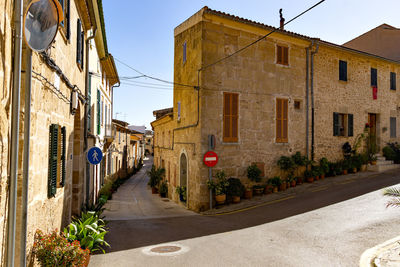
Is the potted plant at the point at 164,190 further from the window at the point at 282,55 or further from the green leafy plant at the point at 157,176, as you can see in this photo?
the window at the point at 282,55

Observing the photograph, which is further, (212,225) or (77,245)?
(212,225)

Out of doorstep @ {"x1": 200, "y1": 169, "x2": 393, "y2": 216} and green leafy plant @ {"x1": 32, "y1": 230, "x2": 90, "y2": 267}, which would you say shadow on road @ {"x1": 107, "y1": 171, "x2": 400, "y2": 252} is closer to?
doorstep @ {"x1": 200, "y1": 169, "x2": 393, "y2": 216}

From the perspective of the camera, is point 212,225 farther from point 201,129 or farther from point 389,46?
point 389,46

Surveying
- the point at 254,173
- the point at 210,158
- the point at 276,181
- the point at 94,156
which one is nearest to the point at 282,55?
the point at 254,173

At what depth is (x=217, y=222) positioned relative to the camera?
10.4 m

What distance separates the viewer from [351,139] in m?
18.4

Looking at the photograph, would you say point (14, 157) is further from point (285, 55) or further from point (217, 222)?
point (285, 55)

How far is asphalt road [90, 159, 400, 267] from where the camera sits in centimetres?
635

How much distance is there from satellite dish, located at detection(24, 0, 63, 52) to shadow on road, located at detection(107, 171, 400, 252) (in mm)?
5517

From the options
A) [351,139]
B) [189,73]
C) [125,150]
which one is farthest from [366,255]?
[125,150]

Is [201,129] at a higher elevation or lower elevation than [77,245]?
higher

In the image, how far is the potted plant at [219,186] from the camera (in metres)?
13.0

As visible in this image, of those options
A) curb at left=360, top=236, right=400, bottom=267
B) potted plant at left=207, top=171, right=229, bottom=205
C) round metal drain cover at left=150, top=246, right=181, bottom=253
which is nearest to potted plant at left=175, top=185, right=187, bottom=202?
potted plant at left=207, top=171, right=229, bottom=205

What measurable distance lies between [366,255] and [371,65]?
55.7ft
